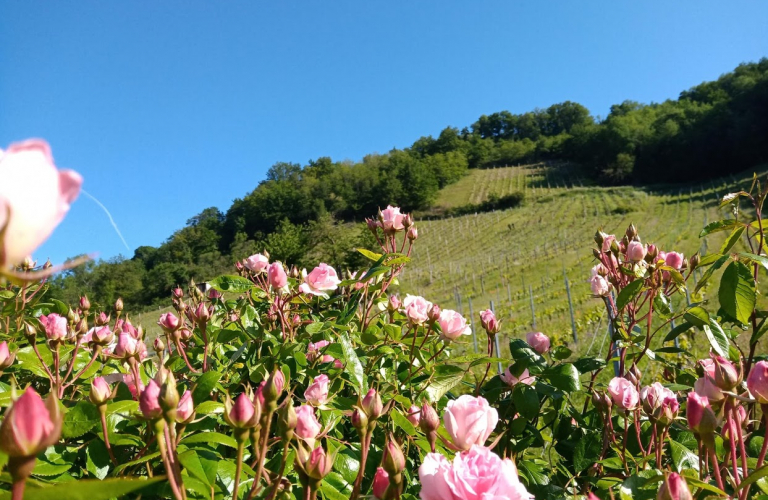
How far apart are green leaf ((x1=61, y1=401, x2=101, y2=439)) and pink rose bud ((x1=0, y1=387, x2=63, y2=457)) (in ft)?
1.18

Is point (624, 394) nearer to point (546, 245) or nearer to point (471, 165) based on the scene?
point (546, 245)

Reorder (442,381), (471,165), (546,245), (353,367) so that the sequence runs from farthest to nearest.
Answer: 1. (471,165)
2. (546,245)
3. (442,381)
4. (353,367)

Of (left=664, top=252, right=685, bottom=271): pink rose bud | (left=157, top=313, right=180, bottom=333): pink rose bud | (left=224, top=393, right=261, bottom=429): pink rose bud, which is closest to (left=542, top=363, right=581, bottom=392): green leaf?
(left=664, top=252, right=685, bottom=271): pink rose bud

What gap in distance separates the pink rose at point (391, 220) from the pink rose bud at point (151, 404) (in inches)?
29.1

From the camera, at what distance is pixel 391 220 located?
1112 mm

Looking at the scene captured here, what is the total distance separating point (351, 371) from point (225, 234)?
32085mm

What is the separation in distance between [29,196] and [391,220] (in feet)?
2.97

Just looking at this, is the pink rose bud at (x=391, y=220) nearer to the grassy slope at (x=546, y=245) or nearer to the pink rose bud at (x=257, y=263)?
the pink rose bud at (x=257, y=263)

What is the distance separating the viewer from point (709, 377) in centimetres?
56

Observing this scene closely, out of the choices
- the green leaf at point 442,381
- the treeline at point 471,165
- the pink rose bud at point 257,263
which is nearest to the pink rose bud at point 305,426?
the green leaf at point 442,381

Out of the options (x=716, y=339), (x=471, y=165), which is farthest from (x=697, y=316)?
(x=471, y=165)

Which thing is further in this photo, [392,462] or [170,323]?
[170,323]

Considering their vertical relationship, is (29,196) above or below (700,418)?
above

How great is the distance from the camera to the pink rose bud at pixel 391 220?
1101 millimetres
